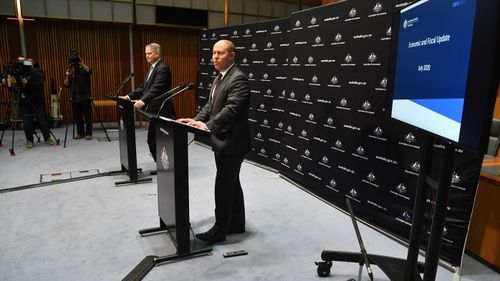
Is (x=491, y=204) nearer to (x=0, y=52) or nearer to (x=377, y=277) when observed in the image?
(x=377, y=277)

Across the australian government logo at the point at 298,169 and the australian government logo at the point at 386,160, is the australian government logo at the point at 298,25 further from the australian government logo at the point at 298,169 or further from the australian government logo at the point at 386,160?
the australian government logo at the point at 386,160

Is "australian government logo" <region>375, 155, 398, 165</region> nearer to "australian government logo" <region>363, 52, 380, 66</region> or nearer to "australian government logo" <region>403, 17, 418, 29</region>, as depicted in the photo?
"australian government logo" <region>363, 52, 380, 66</region>

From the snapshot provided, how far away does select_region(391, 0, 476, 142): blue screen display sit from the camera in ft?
4.20

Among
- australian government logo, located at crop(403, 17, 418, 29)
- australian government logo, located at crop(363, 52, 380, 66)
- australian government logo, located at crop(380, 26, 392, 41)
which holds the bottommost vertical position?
australian government logo, located at crop(363, 52, 380, 66)

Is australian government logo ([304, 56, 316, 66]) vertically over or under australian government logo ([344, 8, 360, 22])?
under

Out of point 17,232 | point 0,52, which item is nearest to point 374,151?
point 17,232

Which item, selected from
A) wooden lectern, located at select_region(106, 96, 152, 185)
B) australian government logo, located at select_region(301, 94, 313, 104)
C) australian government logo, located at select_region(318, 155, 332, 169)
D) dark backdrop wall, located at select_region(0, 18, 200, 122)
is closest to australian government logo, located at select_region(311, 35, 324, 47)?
australian government logo, located at select_region(301, 94, 313, 104)

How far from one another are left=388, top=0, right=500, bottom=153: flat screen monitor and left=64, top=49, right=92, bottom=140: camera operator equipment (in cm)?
589

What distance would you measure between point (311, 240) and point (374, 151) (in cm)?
97

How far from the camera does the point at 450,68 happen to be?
53.5 inches

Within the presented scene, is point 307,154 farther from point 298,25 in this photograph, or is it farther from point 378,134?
point 298,25

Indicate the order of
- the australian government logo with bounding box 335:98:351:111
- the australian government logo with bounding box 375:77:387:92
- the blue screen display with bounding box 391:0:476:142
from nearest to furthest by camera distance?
the blue screen display with bounding box 391:0:476:142 → the australian government logo with bounding box 375:77:387:92 → the australian government logo with bounding box 335:98:351:111

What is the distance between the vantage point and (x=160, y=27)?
909cm

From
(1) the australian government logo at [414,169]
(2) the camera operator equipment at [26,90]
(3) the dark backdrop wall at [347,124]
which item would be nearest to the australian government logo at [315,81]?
(3) the dark backdrop wall at [347,124]
